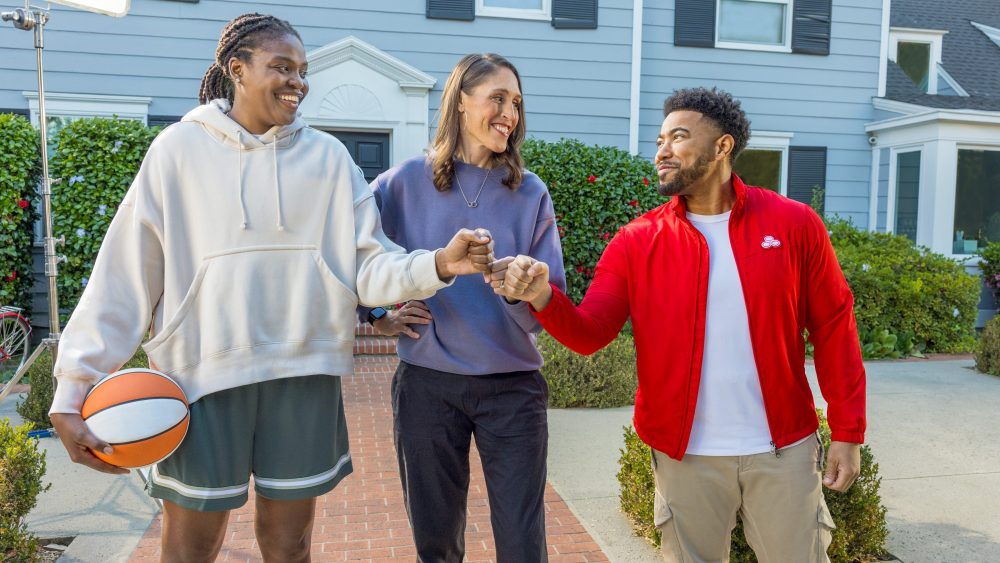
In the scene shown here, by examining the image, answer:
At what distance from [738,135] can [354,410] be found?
14.1 feet

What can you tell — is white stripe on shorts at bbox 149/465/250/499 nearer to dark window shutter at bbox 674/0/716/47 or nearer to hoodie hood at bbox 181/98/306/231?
hoodie hood at bbox 181/98/306/231

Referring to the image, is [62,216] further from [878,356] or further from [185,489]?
[878,356]

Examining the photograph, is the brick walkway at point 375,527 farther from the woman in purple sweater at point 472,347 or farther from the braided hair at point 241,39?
the braided hair at point 241,39

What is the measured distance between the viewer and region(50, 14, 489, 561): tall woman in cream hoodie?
1929mm

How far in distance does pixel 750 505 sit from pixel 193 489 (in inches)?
59.6

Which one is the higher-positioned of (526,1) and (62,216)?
(526,1)

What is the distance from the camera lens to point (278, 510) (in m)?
2.08

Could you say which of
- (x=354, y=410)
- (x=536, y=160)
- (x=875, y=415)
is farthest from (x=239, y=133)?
(x=536, y=160)

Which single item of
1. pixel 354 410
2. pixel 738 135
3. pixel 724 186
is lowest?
pixel 354 410

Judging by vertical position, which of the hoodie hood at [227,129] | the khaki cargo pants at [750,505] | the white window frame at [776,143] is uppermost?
the white window frame at [776,143]

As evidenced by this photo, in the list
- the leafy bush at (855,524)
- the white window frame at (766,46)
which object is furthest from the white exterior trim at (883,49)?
the leafy bush at (855,524)

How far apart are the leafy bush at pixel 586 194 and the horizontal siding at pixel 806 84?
1678 millimetres

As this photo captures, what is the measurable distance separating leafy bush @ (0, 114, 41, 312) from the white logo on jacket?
773 cm

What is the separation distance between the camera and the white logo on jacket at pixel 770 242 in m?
2.14
